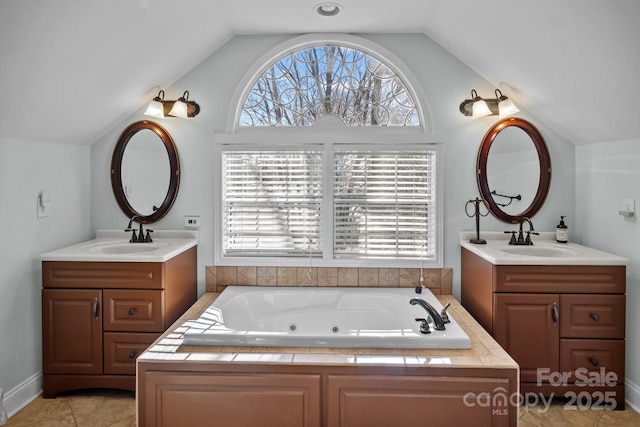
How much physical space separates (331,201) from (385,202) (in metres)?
0.41

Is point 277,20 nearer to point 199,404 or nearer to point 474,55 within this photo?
point 474,55

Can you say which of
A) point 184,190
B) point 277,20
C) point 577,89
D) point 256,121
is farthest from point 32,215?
point 577,89

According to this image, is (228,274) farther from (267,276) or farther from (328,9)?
(328,9)

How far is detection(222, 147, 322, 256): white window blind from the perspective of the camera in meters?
3.27

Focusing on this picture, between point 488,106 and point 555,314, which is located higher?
point 488,106

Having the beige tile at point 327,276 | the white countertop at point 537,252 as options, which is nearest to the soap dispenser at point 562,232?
the white countertop at point 537,252

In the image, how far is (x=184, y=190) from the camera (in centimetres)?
330

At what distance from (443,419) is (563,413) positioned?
1087 mm

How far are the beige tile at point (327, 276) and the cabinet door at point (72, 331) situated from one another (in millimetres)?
1496

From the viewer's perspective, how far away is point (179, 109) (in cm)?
313

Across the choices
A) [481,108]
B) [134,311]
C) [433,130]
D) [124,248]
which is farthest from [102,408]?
[481,108]

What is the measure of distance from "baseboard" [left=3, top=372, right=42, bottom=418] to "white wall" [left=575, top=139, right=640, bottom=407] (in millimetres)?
3709

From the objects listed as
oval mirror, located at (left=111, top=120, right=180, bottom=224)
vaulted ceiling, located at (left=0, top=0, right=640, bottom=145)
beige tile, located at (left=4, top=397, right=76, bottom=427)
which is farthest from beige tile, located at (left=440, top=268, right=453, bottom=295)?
beige tile, located at (left=4, top=397, right=76, bottom=427)

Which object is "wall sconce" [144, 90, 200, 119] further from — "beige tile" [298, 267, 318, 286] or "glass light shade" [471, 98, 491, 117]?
"glass light shade" [471, 98, 491, 117]
